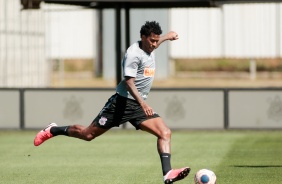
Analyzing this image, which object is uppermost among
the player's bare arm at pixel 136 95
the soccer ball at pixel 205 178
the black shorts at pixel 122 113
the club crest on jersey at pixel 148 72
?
the club crest on jersey at pixel 148 72

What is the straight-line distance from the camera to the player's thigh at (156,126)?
13.3 meters

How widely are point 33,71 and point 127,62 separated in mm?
21319

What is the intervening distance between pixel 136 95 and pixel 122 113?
2.00ft

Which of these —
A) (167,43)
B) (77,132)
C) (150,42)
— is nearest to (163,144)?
(150,42)

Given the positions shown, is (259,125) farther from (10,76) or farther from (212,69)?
(212,69)

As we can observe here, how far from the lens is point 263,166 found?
1631 centimetres

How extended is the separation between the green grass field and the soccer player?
1171 mm

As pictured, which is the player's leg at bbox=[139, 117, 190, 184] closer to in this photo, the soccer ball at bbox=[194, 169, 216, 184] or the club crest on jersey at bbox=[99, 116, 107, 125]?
the soccer ball at bbox=[194, 169, 216, 184]

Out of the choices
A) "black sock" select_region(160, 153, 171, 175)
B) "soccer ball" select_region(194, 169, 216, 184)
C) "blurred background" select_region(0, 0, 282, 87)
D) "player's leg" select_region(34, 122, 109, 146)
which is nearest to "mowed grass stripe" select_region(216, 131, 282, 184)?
"soccer ball" select_region(194, 169, 216, 184)

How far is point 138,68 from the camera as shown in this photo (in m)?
13.4

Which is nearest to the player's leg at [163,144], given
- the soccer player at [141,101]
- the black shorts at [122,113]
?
the soccer player at [141,101]

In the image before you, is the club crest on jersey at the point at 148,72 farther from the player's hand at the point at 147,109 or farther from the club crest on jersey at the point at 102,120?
the club crest on jersey at the point at 102,120

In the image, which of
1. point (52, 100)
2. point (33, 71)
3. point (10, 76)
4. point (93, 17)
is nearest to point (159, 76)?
point (93, 17)

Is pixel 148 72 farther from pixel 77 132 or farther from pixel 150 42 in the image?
pixel 77 132
